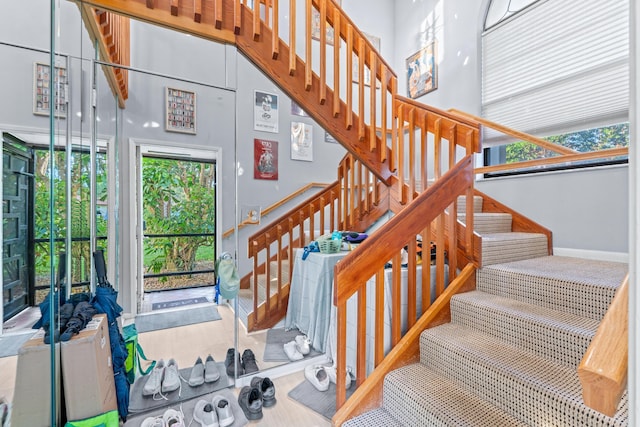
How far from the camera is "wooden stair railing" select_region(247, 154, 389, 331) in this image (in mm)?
2496

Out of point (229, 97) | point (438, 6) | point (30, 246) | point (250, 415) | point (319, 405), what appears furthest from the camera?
point (438, 6)

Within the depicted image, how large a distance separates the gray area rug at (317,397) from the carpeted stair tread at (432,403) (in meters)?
0.34

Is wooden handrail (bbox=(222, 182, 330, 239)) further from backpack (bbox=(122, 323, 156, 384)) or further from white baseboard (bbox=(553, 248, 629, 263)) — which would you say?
white baseboard (bbox=(553, 248, 629, 263))

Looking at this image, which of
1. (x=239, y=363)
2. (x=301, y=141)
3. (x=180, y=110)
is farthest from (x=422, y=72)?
(x=239, y=363)

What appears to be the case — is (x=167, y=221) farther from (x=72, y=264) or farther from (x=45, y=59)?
(x=45, y=59)

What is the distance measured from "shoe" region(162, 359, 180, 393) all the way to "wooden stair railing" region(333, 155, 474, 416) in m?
1.07

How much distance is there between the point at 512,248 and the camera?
2.08 metres

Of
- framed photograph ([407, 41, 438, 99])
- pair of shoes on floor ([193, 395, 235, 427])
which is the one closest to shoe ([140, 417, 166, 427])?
pair of shoes on floor ([193, 395, 235, 427])

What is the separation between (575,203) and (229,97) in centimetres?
309

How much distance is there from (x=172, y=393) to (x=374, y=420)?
1.28 m

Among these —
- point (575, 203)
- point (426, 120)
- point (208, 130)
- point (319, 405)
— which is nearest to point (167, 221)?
point (208, 130)

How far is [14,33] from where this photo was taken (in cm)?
168

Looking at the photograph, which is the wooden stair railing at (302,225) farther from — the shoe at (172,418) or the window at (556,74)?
the window at (556,74)

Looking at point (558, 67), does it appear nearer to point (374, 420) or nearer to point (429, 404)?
point (429, 404)
